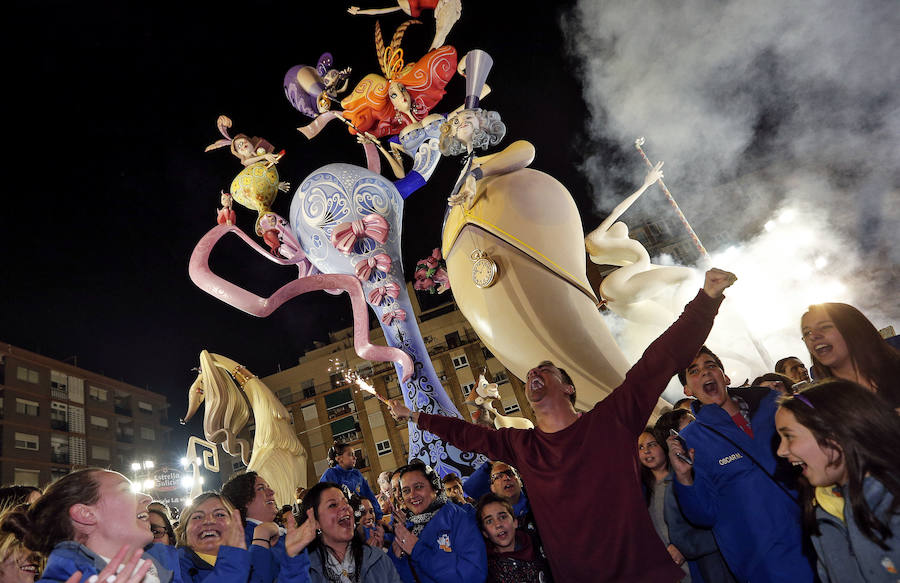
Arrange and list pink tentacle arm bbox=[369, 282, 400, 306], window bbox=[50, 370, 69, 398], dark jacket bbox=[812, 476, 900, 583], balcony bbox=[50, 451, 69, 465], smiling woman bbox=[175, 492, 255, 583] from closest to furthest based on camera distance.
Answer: dark jacket bbox=[812, 476, 900, 583], smiling woman bbox=[175, 492, 255, 583], pink tentacle arm bbox=[369, 282, 400, 306], balcony bbox=[50, 451, 69, 465], window bbox=[50, 370, 69, 398]

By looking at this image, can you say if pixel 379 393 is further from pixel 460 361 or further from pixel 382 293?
pixel 382 293

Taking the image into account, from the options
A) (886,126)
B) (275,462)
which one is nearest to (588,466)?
(275,462)

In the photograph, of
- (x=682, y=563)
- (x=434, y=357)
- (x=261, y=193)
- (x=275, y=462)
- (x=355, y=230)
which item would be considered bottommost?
(x=682, y=563)

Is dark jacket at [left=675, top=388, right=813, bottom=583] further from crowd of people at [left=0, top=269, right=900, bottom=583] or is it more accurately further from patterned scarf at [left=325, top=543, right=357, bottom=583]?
patterned scarf at [left=325, top=543, right=357, bottom=583]

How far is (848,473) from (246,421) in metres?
6.47

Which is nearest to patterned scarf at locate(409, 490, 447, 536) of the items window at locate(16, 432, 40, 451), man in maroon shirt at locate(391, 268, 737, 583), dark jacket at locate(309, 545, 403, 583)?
dark jacket at locate(309, 545, 403, 583)

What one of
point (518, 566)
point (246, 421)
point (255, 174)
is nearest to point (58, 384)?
point (246, 421)

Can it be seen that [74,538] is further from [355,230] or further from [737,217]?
[737,217]

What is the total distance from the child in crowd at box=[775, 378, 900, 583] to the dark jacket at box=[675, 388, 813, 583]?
363 millimetres

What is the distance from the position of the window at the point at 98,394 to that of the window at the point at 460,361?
2568cm

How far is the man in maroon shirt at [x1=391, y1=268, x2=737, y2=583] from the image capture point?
226 centimetres

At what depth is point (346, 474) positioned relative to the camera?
206 inches

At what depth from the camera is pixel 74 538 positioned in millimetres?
2014

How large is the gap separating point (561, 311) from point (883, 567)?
3.73m
